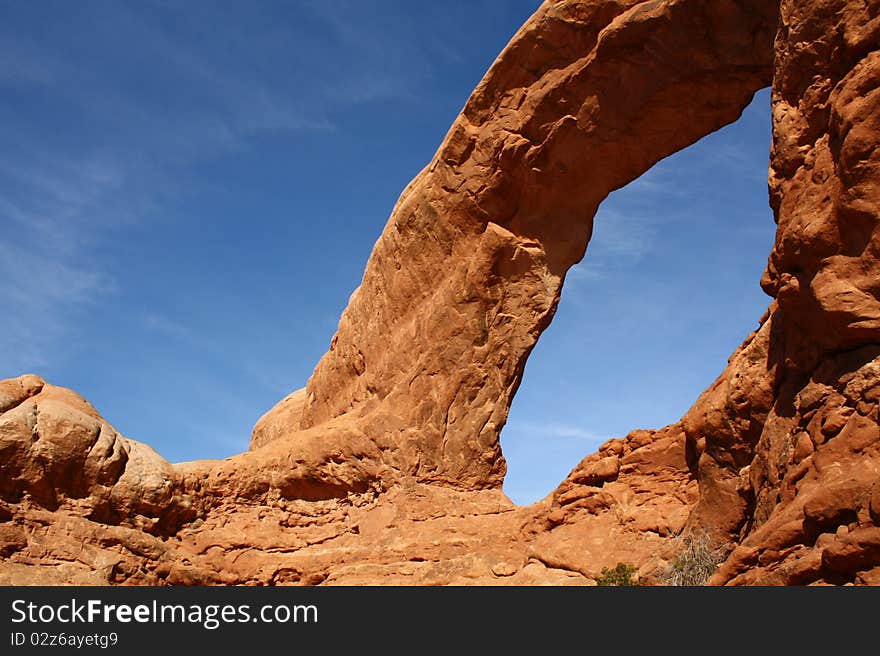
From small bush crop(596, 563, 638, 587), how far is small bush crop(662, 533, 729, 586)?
0.57 m

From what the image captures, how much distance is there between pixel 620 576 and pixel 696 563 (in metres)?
1.20

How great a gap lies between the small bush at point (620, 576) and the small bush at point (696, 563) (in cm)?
57

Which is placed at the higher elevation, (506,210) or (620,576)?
(506,210)

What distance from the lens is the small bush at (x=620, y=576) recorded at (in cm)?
1312

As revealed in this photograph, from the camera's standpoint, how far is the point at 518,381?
18.5 metres

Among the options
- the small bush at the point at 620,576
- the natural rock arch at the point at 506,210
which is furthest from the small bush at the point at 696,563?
the natural rock arch at the point at 506,210

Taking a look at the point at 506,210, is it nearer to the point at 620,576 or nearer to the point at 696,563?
the point at 620,576

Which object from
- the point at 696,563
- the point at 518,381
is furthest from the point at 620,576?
the point at 518,381

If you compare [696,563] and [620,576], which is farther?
[620,576]

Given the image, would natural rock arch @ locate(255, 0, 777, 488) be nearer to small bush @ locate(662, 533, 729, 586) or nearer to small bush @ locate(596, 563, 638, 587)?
small bush @ locate(596, 563, 638, 587)

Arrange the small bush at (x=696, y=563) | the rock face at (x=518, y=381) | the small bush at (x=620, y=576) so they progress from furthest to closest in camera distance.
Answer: the small bush at (x=620, y=576)
the small bush at (x=696, y=563)
the rock face at (x=518, y=381)

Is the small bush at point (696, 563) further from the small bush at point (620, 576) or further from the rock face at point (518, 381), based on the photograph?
the small bush at point (620, 576)

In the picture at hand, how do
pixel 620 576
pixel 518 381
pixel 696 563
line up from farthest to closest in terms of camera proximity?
pixel 518 381, pixel 620 576, pixel 696 563

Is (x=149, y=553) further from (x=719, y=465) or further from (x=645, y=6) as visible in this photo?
(x=645, y=6)
